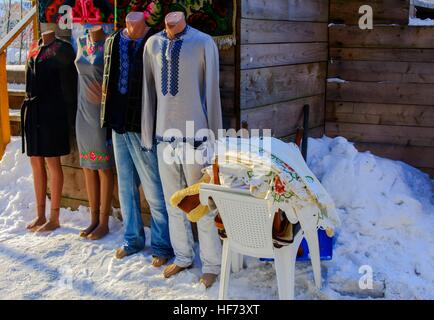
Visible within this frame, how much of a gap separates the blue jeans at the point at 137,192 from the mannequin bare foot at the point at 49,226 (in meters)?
→ 0.85

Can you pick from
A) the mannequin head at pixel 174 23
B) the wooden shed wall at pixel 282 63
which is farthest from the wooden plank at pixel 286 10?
the mannequin head at pixel 174 23

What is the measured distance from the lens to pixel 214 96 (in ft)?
12.3

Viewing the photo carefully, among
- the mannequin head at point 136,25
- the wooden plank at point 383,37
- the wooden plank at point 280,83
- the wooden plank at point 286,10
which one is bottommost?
the wooden plank at point 280,83

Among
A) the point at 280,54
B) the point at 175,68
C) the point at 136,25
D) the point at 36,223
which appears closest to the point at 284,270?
the point at 175,68

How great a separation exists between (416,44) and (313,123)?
3.72 feet

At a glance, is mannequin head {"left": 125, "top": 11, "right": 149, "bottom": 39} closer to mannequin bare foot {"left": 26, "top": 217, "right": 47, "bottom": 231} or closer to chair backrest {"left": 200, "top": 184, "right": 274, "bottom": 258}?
chair backrest {"left": 200, "top": 184, "right": 274, "bottom": 258}

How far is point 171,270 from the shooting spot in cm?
402

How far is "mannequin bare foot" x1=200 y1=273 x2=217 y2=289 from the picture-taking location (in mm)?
3838

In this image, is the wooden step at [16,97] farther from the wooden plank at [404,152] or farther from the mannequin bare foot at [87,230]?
the wooden plank at [404,152]

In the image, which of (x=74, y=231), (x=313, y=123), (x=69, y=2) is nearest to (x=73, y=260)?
(x=74, y=231)

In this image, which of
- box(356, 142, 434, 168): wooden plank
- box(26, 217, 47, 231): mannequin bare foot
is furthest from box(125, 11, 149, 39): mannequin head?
box(356, 142, 434, 168): wooden plank

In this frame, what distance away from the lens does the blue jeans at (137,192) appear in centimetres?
416

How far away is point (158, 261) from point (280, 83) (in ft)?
5.53

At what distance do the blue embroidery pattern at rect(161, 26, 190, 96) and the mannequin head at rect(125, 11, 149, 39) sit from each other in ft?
0.95
